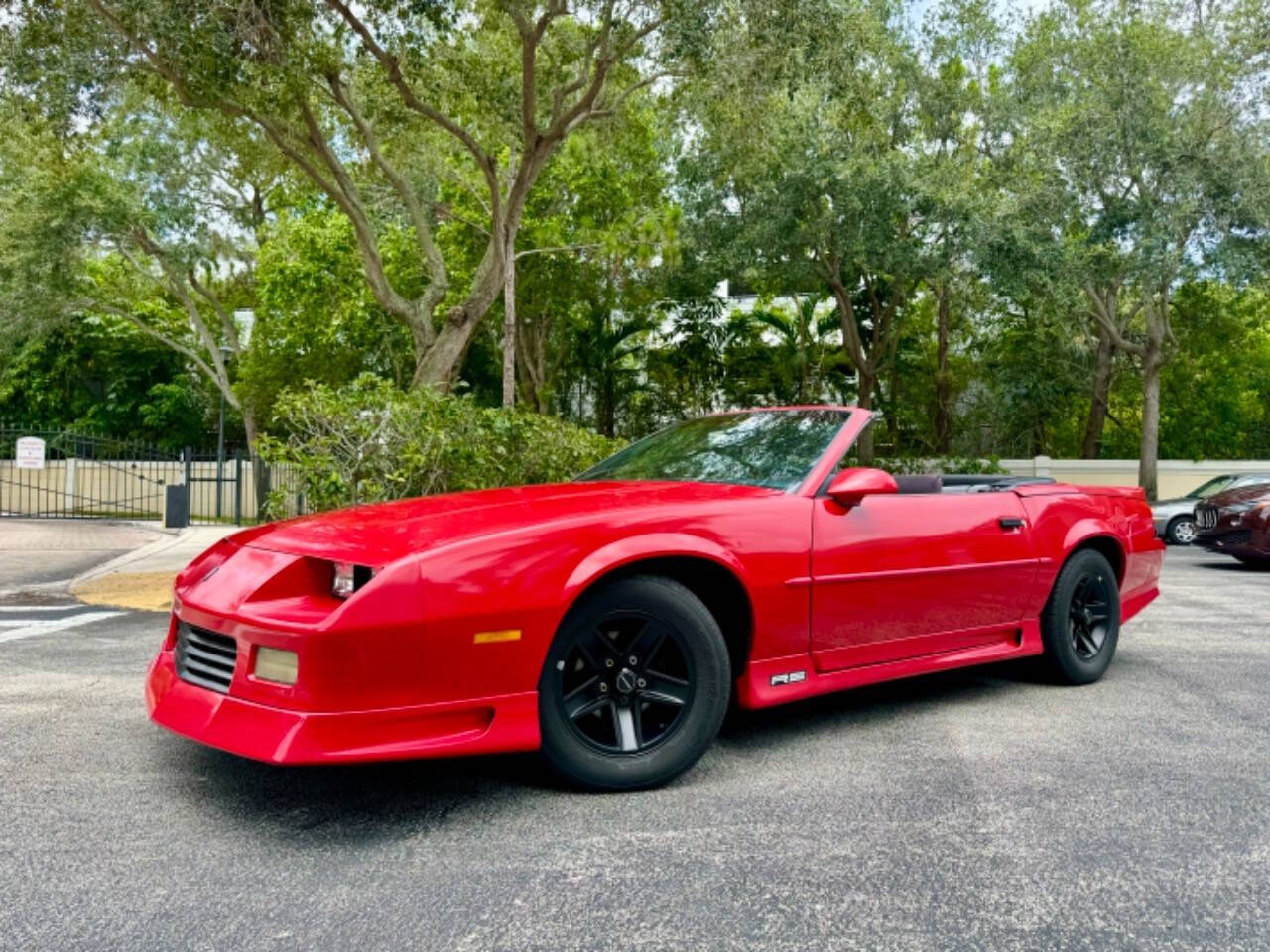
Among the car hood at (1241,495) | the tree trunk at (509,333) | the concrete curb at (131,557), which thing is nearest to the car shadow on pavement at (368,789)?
the concrete curb at (131,557)

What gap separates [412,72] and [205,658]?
1236 cm

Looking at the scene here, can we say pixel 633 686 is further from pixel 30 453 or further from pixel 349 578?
pixel 30 453

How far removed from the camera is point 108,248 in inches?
1008

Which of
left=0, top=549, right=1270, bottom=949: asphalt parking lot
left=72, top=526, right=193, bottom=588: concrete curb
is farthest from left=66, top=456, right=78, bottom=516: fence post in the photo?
left=0, top=549, right=1270, bottom=949: asphalt parking lot

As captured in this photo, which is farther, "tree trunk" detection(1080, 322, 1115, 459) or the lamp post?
"tree trunk" detection(1080, 322, 1115, 459)

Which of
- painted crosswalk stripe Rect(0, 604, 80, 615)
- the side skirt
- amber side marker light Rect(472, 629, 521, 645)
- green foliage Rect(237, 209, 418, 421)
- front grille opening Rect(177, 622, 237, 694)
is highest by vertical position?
green foliage Rect(237, 209, 418, 421)

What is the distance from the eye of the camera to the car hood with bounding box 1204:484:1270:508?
1323 centimetres

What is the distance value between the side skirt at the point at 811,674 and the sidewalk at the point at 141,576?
21.0 feet

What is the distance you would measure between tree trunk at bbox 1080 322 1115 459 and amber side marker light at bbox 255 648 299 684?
26.8 meters

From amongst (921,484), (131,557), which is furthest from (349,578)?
(131,557)

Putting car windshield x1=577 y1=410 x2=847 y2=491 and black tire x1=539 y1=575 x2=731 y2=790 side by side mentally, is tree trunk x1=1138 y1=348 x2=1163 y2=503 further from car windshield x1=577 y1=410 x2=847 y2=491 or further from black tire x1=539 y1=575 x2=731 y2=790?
black tire x1=539 y1=575 x2=731 y2=790

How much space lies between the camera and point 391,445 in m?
9.23

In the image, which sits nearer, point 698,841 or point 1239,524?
point 698,841

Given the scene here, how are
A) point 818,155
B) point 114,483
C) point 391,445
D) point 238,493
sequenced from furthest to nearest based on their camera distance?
1. point 114,483
2. point 238,493
3. point 818,155
4. point 391,445
